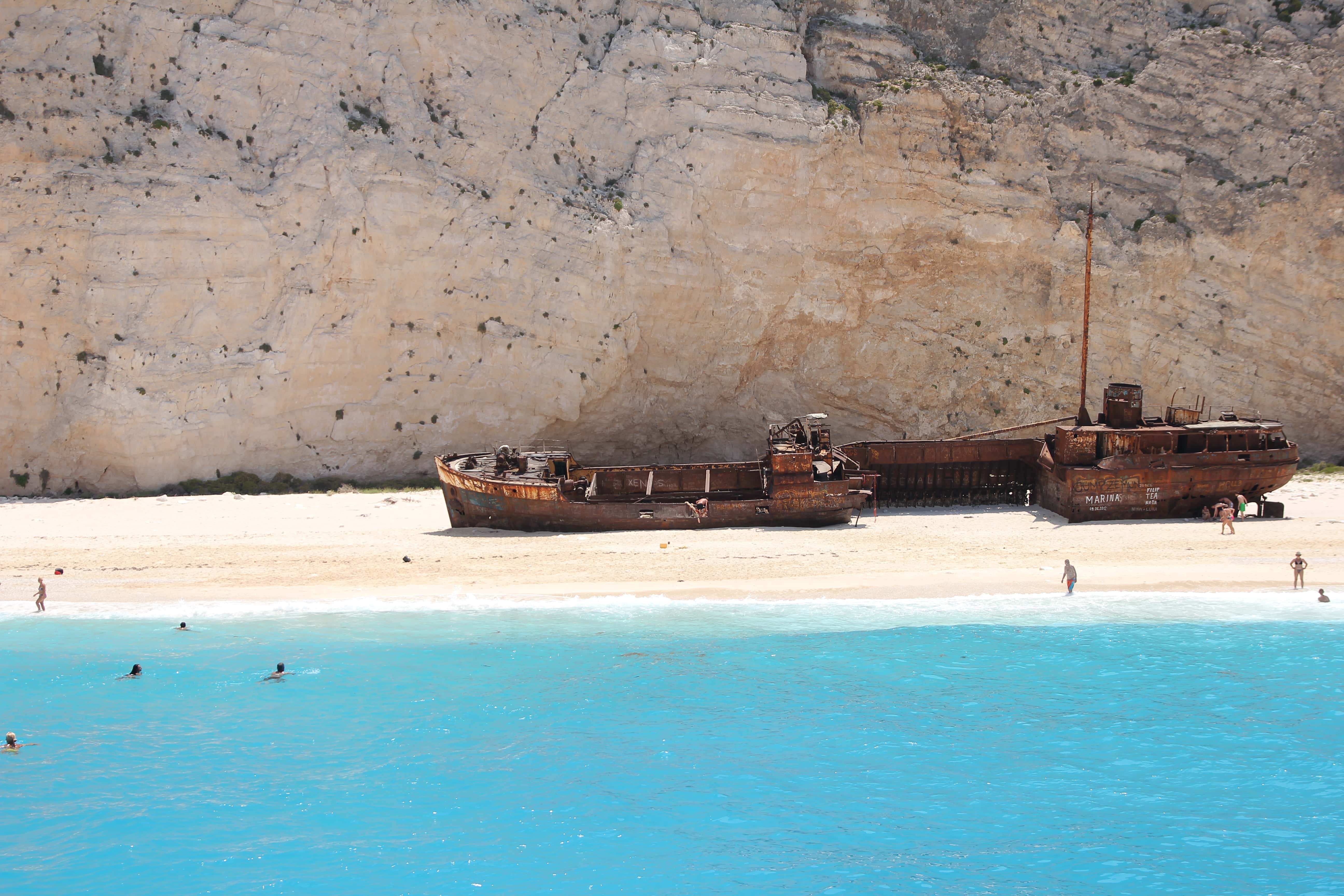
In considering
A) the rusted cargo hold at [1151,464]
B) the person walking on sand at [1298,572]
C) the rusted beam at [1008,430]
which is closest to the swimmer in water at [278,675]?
the rusted cargo hold at [1151,464]

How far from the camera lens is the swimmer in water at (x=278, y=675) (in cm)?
1409

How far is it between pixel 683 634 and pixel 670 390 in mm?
13772

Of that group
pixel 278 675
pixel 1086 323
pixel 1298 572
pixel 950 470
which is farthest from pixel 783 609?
pixel 1086 323

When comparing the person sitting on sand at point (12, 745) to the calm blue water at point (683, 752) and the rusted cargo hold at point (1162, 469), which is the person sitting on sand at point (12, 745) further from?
the rusted cargo hold at point (1162, 469)

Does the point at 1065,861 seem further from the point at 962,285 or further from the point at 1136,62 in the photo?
the point at 1136,62

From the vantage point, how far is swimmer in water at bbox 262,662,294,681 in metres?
14.1

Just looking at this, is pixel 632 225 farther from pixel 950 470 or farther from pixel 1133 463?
pixel 1133 463

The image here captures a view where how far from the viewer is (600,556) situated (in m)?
19.1

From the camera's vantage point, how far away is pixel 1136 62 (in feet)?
105

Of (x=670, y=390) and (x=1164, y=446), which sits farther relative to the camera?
(x=670, y=390)

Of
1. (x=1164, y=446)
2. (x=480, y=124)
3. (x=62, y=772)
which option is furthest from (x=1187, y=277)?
(x=62, y=772)

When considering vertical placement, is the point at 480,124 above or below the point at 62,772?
above

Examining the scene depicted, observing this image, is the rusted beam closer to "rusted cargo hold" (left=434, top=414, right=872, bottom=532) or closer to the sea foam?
"rusted cargo hold" (left=434, top=414, right=872, bottom=532)

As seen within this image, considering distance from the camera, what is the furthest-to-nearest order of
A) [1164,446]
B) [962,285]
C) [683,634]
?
1. [962,285]
2. [1164,446]
3. [683,634]
